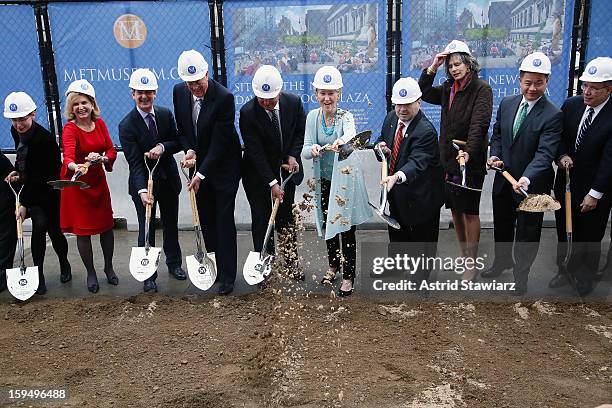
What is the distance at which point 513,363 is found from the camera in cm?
368

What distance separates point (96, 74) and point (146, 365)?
3797 mm

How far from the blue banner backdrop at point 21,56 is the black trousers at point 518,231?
4.82 meters

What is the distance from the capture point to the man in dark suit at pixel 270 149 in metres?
4.65

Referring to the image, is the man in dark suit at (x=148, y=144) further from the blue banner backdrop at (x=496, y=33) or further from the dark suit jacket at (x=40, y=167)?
the blue banner backdrop at (x=496, y=33)

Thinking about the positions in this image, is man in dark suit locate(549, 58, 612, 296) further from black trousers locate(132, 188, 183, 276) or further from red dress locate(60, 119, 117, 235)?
red dress locate(60, 119, 117, 235)

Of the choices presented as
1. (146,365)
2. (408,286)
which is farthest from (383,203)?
(146,365)

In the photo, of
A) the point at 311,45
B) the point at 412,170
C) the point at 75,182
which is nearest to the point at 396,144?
the point at 412,170

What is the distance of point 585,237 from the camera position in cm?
455

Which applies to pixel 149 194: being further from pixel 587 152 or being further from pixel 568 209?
pixel 587 152

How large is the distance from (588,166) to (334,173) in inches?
72.5

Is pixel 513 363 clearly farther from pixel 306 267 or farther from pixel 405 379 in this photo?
pixel 306 267

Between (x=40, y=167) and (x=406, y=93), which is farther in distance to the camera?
(x=40, y=167)

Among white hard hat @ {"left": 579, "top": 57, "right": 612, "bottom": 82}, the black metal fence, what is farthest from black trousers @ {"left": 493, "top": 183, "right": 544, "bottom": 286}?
the black metal fence

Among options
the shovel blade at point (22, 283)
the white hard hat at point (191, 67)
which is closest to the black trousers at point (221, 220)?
the white hard hat at point (191, 67)
